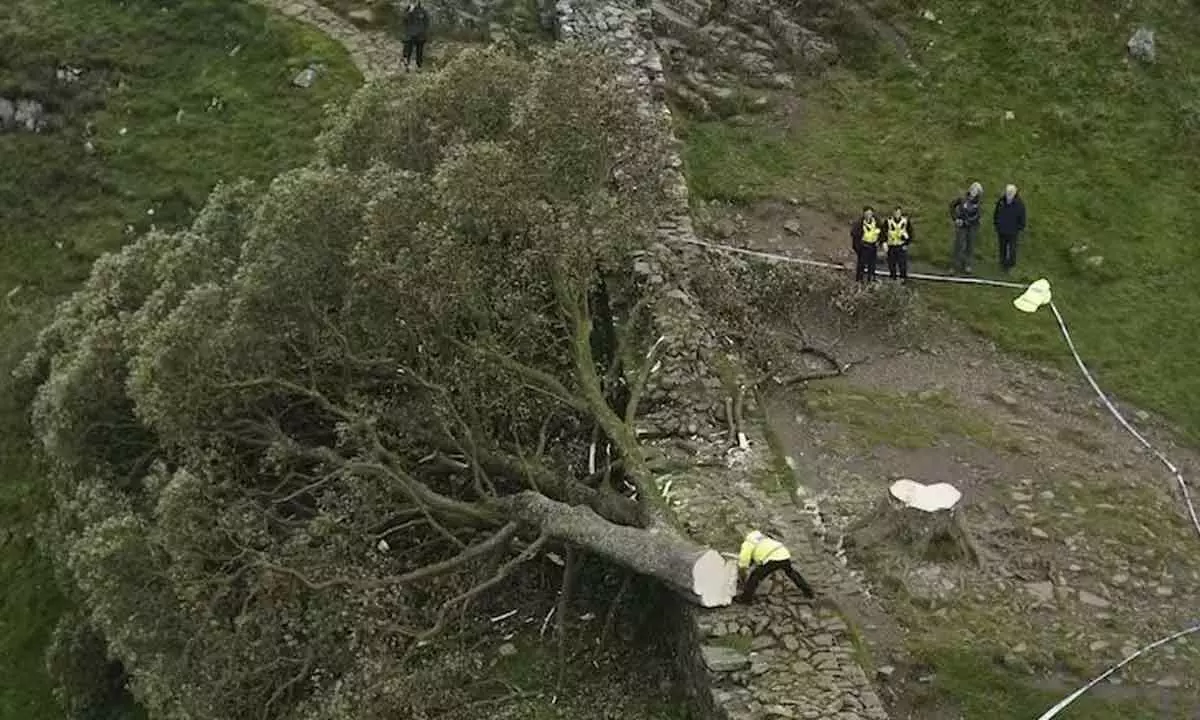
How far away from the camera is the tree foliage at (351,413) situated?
18844 millimetres

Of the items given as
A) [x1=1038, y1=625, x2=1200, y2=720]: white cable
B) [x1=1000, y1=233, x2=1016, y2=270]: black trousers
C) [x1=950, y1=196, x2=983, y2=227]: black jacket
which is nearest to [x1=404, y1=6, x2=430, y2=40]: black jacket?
[x1=950, y1=196, x2=983, y2=227]: black jacket

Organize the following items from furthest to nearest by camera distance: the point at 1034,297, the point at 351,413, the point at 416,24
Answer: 1. the point at 416,24
2. the point at 1034,297
3. the point at 351,413

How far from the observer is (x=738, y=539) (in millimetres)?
18938

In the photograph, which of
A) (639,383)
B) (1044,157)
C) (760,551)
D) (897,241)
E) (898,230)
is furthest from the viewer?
(1044,157)

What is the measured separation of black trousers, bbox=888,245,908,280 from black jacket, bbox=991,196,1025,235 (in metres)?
1.99

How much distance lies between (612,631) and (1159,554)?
8753mm

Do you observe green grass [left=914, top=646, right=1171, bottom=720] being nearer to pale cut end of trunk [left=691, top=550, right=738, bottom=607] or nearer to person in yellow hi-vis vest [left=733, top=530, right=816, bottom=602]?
person in yellow hi-vis vest [left=733, top=530, right=816, bottom=602]

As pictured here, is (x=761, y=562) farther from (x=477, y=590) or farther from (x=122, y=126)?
(x=122, y=126)

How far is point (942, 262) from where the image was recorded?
2714cm

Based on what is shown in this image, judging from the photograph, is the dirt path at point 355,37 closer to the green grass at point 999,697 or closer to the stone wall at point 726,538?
the stone wall at point 726,538

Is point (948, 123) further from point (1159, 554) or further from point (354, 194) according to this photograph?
point (354, 194)

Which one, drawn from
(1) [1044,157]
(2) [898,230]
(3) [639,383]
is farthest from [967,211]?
(3) [639,383]

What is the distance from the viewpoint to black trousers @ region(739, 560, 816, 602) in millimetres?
17359

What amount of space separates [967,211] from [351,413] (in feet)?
44.7
